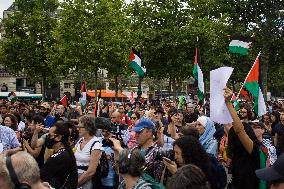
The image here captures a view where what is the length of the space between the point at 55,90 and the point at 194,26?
43.4 m

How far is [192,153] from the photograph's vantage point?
488 centimetres

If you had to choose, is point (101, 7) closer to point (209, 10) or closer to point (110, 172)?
point (209, 10)

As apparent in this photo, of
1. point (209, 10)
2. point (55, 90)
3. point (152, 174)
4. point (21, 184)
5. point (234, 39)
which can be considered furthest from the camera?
point (55, 90)

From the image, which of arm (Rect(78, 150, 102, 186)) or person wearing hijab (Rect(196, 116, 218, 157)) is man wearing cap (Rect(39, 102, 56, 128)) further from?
arm (Rect(78, 150, 102, 186))

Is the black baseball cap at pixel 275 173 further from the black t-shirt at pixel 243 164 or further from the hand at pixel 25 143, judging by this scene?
the hand at pixel 25 143

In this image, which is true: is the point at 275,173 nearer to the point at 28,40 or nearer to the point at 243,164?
the point at 243,164

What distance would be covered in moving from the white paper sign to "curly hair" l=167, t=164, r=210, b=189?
245cm

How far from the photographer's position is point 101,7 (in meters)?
36.1

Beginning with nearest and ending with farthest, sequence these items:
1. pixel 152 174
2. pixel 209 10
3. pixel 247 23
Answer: pixel 152 174 < pixel 209 10 < pixel 247 23

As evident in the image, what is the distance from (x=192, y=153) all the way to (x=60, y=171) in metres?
1.39

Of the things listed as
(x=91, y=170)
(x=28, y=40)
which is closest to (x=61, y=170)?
(x=91, y=170)

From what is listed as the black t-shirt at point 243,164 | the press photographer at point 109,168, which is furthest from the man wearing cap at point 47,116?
the black t-shirt at point 243,164

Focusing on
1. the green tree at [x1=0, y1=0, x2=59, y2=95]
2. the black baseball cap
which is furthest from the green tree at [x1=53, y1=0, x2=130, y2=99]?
the black baseball cap

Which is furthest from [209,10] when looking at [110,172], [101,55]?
[110,172]
